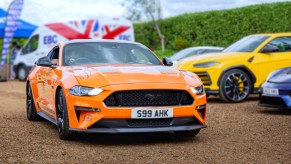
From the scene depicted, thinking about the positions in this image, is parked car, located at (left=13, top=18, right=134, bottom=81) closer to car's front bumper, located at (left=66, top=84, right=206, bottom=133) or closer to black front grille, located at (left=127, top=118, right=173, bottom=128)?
car's front bumper, located at (left=66, top=84, right=206, bottom=133)

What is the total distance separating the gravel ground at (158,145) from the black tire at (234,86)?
3.34m

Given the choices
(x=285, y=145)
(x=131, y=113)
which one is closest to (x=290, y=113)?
(x=285, y=145)

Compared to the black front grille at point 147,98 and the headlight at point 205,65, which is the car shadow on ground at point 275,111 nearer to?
the headlight at point 205,65

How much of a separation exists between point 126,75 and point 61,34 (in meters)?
20.5

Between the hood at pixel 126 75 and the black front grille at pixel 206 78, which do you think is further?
the black front grille at pixel 206 78

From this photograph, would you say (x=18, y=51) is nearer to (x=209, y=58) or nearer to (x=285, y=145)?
(x=209, y=58)

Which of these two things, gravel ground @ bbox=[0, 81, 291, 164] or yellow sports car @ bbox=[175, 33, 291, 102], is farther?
yellow sports car @ bbox=[175, 33, 291, 102]

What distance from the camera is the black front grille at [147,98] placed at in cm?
704

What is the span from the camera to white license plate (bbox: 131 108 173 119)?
23.0ft

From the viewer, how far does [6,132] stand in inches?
330

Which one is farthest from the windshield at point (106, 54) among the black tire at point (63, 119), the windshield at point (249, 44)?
the windshield at point (249, 44)

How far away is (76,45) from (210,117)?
114 inches

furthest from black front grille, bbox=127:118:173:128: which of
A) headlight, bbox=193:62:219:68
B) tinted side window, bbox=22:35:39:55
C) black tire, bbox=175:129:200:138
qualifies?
tinted side window, bbox=22:35:39:55

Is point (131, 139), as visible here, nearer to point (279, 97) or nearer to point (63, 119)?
point (63, 119)
